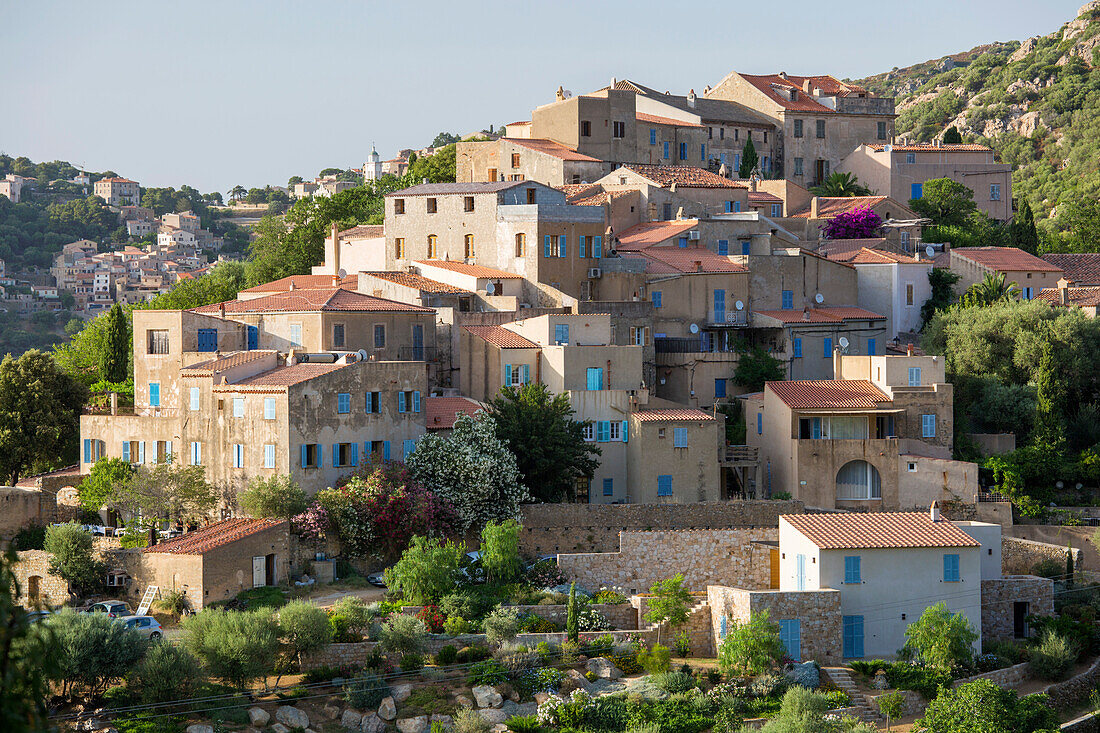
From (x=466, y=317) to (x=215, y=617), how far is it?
19.8 m

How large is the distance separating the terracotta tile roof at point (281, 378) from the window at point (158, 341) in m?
5.44

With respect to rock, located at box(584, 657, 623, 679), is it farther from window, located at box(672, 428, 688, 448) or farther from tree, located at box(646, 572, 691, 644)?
window, located at box(672, 428, 688, 448)

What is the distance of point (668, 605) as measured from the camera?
4169 centimetres

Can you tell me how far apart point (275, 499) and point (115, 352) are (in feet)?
67.7

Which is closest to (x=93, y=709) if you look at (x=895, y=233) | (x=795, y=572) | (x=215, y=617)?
(x=215, y=617)

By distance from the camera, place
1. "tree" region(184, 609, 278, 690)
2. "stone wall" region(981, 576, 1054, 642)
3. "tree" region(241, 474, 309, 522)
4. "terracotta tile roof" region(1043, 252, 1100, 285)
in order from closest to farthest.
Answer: "tree" region(184, 609, 278, 690) < "tree" region(241, 474, 309, 522) < "stone wall" region(981, 576, 1054, 642) < "terracotta tile roof" region(1043, 252, 1100, 285)

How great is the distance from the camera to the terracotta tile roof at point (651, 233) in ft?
212

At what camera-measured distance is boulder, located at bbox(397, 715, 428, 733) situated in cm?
3734

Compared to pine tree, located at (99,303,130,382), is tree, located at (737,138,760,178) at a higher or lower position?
higher

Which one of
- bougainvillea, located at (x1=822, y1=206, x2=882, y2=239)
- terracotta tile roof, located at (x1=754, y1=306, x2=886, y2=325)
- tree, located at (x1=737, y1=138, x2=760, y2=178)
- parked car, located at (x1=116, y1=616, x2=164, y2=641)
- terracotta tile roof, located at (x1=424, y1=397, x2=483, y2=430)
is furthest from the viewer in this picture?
tree, located at (x1=737, y1=138, x2=760, y2=178)

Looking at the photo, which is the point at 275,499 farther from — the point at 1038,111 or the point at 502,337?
the point at 1038,111

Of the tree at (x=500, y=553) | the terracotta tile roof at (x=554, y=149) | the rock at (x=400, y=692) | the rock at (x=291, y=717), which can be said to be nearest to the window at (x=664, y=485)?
the tree at (x=500, y=553)

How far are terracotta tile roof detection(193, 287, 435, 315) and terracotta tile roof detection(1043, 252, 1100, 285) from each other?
1267 inches

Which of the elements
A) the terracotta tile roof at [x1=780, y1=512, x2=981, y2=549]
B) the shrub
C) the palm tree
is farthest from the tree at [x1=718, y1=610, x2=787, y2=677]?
the palm tree
